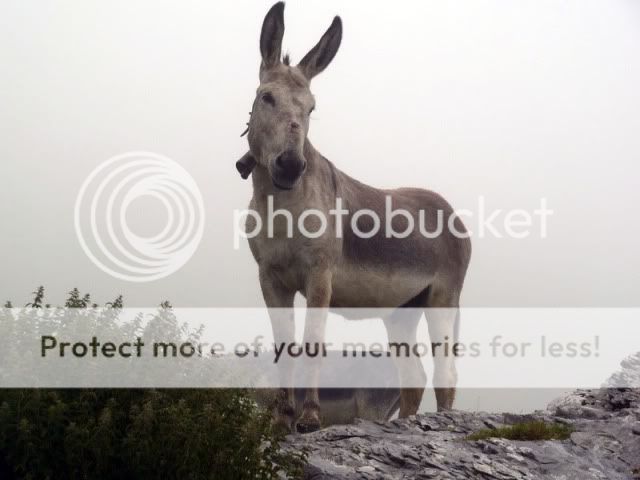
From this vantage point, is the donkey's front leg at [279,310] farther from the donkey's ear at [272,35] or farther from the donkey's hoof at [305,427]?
the donkey's ear at [272,35]

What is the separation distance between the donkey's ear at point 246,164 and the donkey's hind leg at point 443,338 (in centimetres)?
306

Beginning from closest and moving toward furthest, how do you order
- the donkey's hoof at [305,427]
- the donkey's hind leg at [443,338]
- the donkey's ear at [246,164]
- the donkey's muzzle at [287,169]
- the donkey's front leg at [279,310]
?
the donkey's muzzle at [287,169]
the donkey's hoof at [305,427]
the donkey's ear at [246,164]
the donkey's front leg at [279,310]
the donkey's hind leg at [443,338]

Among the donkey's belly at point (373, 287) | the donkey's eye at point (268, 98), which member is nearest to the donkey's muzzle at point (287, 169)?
the donkey's eye at point (268, 98)

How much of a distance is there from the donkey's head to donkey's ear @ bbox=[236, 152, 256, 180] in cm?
1

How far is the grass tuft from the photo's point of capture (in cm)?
840

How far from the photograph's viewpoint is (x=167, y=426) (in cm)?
516

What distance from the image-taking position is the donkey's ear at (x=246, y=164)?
8.27 m

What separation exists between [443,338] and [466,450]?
2.57 metres

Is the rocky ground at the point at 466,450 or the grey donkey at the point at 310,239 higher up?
the grey donkey at the point at 310,239

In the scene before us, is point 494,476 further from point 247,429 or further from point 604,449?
point 247,429

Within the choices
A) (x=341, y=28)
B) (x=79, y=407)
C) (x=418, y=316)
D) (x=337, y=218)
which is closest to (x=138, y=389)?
(x=79, y=407)

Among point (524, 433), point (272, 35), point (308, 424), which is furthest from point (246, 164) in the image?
point (524, 433)

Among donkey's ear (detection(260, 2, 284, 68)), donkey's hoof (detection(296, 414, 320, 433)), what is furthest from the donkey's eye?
donkey's hoof (detection(296, 414, 320, 433))

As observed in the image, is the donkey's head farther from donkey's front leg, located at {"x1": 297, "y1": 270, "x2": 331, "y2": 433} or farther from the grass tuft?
the grass tuft
